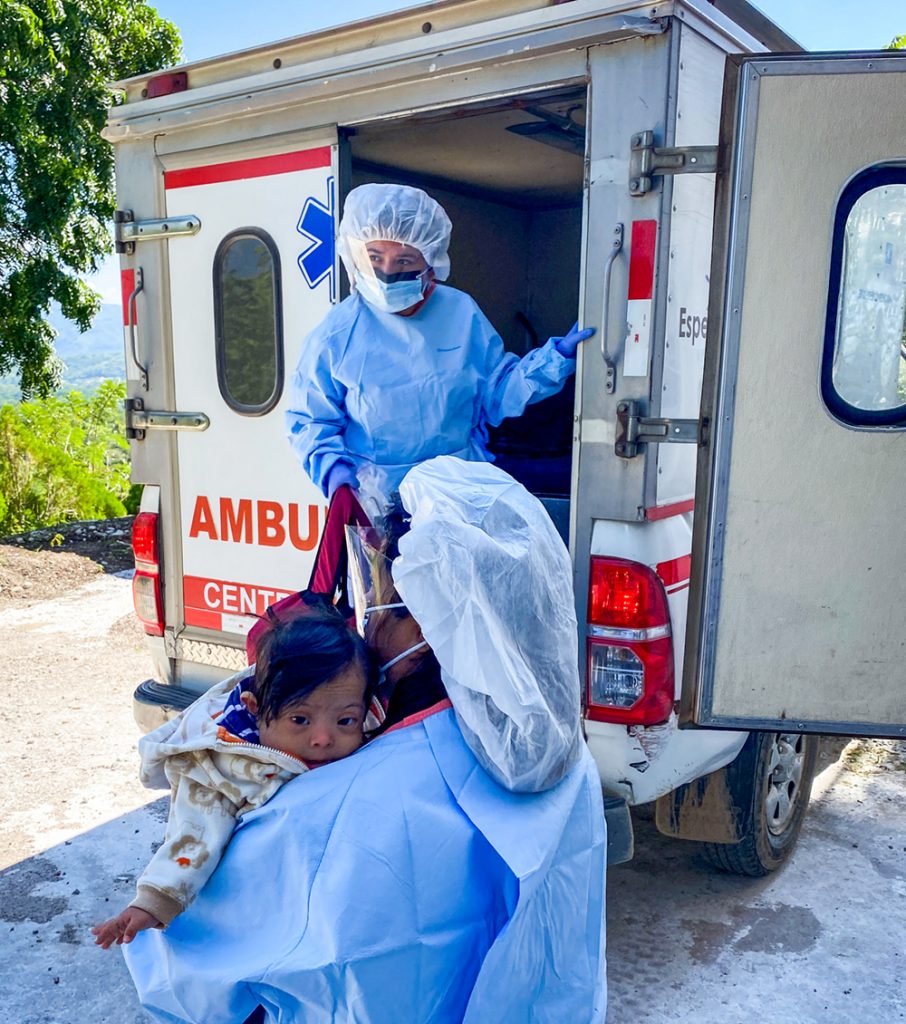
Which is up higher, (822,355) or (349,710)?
(822,355)

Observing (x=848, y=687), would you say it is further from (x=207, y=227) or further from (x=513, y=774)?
(x=207, y=227)

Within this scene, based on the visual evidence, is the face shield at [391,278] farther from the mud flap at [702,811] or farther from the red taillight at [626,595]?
the mud flap at [702,811]

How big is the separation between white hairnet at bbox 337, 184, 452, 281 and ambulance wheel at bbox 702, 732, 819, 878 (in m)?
1.79

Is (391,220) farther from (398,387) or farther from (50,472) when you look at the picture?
(50,472)

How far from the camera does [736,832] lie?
3.03m

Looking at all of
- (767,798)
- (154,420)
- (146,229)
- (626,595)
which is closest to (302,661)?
(626,595)

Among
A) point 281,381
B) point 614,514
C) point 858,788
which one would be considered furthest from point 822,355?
point 858,788

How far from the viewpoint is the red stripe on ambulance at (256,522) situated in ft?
10.8

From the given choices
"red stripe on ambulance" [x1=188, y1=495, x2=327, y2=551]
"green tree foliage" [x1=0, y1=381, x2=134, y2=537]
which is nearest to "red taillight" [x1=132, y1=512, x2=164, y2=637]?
"red stripe on ambulance" [x1=188, y1=495, x2=327, y2=551]

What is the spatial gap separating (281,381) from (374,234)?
27.5 inches

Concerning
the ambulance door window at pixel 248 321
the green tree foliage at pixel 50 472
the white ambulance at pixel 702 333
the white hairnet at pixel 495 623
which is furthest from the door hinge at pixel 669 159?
the green tree foliage at pixel 50 472

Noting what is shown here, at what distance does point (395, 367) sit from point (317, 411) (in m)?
0.28

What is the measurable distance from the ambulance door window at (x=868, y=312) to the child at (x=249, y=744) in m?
1.48

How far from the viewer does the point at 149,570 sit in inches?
146
